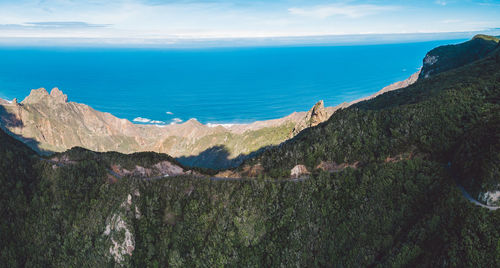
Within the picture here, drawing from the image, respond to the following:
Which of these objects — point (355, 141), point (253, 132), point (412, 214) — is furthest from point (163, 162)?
point (253, 132)

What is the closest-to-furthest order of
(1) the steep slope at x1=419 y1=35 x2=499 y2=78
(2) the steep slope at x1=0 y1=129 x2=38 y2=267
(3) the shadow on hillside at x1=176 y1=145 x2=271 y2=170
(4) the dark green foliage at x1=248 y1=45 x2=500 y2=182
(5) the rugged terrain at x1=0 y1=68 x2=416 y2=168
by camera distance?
(4) the dark green foliage at x1=248 y1=45 x2=500 y2=182 → (2) the steep slope at x1=0 y1=129 x2=38 y2=267 → (1) the steep slope at x1=419 y1=35 x2=499 y2=78 → (3) the shadow on hillside at x1=176 y1=145 x2=271 y2=170 → (5) the rugged terrain at x1=0 y1=68 x2=416 y2=168

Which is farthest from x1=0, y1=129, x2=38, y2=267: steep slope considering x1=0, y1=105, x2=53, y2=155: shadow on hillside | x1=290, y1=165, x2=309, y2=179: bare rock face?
x1=0, y1=105, x2=53, y2=155: shadow on hillside

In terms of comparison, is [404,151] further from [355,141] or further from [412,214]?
[412,214]

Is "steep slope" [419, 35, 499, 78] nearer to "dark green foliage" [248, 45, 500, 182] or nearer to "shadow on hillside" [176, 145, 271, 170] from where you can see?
"dark green foliage" [248, 45, 500, 182]

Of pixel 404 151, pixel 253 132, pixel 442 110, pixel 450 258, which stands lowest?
pixel 253 132

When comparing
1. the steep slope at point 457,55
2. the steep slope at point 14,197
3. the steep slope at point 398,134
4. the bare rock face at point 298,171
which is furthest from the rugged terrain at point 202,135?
the steep slope at point 14,197

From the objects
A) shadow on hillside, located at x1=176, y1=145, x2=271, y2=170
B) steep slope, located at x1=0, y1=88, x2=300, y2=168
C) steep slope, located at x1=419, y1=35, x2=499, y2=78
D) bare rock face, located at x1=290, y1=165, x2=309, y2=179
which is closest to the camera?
bare rock face, located at x1=290, y1=165, x2=309, y2=179

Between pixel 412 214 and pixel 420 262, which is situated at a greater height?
pixel 412 214

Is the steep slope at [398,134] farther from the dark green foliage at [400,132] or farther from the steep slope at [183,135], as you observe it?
the steep slope at [183,135]
